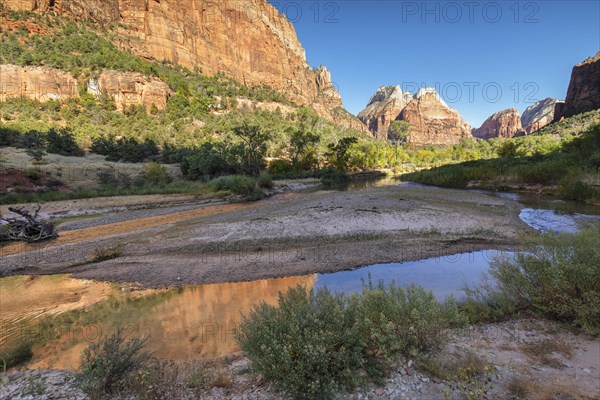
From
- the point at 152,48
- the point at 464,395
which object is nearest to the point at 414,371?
the point at 464,395

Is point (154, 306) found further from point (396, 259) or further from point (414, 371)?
point (396, 259)

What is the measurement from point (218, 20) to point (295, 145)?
11266cm

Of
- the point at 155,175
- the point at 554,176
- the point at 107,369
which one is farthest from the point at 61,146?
the point at 554,176

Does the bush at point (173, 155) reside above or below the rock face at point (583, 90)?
below

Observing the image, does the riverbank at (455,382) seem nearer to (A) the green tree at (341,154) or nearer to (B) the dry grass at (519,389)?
(B) the dry grass at (519,389)

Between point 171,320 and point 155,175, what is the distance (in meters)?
35.1

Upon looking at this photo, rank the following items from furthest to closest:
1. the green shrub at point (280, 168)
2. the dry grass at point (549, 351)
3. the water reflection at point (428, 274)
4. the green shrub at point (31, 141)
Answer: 1. the green shrub at point (280, 168)
2. the green shrub at point (31, 141)
3. the water reflection at point (428, 274)
4. the dry grass at point (549, 351)

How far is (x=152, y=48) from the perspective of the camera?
10131 centimetres

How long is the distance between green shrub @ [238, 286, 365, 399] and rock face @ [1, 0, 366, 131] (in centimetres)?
11227

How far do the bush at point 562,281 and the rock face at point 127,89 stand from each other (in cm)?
8404

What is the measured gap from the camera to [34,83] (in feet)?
201

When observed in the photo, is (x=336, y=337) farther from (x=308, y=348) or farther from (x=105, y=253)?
(x=105, y=253)

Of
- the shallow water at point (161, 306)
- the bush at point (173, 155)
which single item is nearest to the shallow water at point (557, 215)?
the shallow water at point (161, 306)

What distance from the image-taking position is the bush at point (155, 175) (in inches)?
1415
